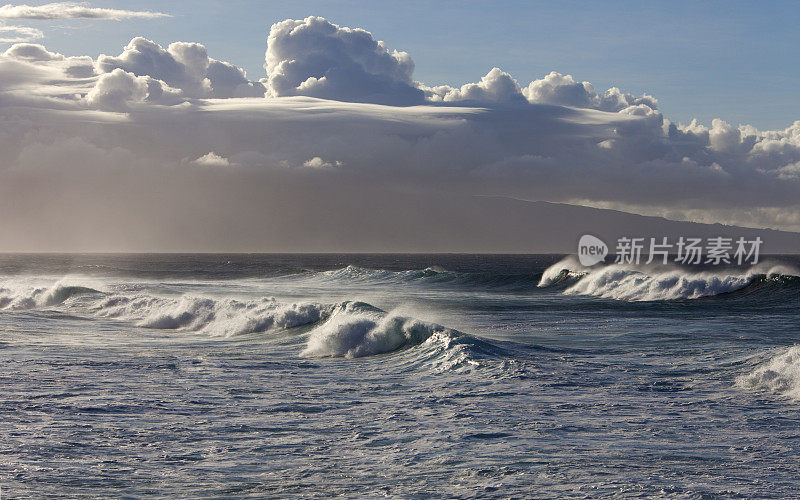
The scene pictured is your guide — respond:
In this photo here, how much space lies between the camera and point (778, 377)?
635 inches

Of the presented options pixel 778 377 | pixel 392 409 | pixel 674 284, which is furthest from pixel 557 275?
pixel 392 409

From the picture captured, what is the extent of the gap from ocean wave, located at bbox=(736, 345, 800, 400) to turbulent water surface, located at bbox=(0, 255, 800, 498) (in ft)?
0.17

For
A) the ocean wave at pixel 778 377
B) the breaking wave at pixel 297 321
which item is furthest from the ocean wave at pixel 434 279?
the ocean wave at pixel 778 377

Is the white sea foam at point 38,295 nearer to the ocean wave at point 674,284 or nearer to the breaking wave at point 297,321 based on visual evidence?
the breaking wave at point 297,321

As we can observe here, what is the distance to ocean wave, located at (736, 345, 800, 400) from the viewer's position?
→ 1549cm

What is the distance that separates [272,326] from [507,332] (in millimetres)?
8556

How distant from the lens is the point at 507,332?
92.0 ft

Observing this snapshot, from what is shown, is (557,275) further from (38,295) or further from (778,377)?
(778,377)

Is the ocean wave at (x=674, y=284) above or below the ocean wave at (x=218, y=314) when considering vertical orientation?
above

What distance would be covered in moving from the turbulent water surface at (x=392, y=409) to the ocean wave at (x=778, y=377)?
0.05 m

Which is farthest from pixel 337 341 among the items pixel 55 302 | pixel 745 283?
pixel 745 283

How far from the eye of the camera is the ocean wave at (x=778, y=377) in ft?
50.8

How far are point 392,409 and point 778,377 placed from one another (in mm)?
8294

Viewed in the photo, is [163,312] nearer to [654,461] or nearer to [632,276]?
[654,461]
